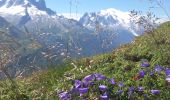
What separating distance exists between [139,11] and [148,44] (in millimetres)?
1333

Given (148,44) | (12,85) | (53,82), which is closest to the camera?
(12,85)

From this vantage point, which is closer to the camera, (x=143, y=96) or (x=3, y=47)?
(x=143, y=96)

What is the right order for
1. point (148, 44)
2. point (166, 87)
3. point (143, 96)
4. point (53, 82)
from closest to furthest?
point (143, 96), point (166, 87), point (53, 82), point (148, 44)

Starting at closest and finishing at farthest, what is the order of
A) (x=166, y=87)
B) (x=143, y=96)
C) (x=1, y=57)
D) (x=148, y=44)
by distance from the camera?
1. (x=143, y=96)
2. (x=166, y=87)
3. (x=1, y=57)
4. (x=148, y=44)

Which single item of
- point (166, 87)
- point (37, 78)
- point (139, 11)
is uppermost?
point (139, 11)

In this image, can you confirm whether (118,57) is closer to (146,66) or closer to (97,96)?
(146,66)

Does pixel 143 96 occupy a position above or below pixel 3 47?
below

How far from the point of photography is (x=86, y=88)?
664cm

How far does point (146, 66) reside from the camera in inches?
315

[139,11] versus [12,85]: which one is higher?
[139,11]

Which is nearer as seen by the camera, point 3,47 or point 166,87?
point 166,87

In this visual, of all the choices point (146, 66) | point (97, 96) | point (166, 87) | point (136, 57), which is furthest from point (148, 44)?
point (97, 96)

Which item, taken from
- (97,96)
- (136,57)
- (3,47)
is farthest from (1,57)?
(136,57)

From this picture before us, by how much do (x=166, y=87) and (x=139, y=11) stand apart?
327 centimetres
